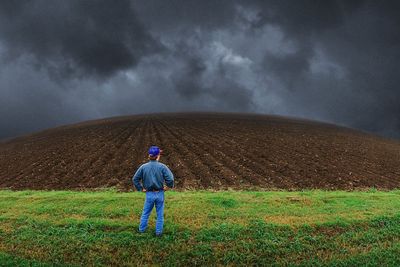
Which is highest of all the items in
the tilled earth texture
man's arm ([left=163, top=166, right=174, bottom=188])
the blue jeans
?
man's arm ([left=163, top=166, right=174, bottom=188])

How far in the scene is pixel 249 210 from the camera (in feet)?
39.8

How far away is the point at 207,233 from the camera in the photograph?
978 cm

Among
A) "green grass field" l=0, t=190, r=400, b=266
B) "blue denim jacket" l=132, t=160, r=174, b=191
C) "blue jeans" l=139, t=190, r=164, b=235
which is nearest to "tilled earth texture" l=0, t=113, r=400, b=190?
"green grass field" l=0, t=190, r=400, b=266

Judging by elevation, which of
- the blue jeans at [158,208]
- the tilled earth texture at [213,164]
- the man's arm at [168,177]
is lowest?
the tilled earth texture at [213,164]

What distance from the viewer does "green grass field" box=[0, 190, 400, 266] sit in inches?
334

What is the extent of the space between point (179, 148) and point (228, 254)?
22242mm

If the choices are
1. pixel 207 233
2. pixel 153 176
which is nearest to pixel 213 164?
pixel 207 233

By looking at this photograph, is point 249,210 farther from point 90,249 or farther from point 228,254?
point 90,249

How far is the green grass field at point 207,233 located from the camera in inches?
334

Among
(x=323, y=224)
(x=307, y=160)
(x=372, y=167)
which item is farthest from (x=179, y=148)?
(x=323, y=224)

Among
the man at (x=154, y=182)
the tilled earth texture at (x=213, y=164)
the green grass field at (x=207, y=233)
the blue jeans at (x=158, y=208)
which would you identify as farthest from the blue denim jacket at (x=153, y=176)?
the tilled earth texture at (x=213, y=164)

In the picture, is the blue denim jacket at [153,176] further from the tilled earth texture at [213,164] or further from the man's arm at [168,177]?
the tilled earth texture at [213,164]

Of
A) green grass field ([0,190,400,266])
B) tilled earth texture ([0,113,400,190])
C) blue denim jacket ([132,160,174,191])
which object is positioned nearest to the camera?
green grass field ([0,190,400,266])

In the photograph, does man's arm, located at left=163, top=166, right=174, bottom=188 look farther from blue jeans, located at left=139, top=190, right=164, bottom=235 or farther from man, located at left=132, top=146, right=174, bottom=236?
blue jeans, located at left=139, top=190, right=164, bottom=235
